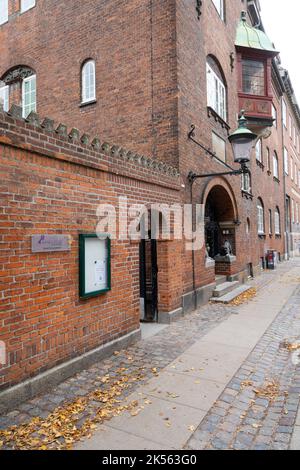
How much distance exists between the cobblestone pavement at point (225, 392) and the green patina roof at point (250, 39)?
1194 cm

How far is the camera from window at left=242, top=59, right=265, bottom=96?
45.9 ft

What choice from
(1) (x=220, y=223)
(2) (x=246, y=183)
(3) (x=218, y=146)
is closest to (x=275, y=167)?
(2) (x=246, y=183)

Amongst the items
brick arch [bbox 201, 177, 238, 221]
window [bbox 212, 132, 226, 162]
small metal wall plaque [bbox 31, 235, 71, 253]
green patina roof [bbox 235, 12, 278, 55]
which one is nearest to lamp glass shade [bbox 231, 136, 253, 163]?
brick arch [bbox 201, 177, 238, 221]

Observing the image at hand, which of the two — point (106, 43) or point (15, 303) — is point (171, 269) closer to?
point (15, 303)

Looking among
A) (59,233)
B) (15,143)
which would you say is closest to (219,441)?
(59,233)

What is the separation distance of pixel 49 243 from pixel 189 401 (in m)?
2.58

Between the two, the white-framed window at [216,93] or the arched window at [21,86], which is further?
the arched window at [21,86]

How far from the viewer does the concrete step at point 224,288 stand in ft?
32.7

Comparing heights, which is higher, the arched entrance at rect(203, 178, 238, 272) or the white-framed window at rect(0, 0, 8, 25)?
the white-framed window at rect(0, 0, 8, 25)

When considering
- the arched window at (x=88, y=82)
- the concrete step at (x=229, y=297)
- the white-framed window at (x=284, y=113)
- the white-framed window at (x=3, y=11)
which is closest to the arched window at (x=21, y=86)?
the white-framed window at (x=3, y=11)

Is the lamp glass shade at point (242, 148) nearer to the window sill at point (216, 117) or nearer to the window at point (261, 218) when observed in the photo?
the window sill at point (216, 117)

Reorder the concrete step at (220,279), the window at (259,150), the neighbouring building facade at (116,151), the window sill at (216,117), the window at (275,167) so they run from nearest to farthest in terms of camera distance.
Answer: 1. the neighbouring building facade at (116,151)
2. the window sill at (216,117)
3. the concrete step at (220,279)
4. the window at (259,150)
5. the window at (275,167)

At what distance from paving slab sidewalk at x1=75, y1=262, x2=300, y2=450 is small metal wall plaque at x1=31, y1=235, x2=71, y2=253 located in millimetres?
2081

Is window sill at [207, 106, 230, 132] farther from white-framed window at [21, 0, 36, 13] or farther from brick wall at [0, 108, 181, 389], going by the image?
white-framed window at [21, 0, 36, 13]
